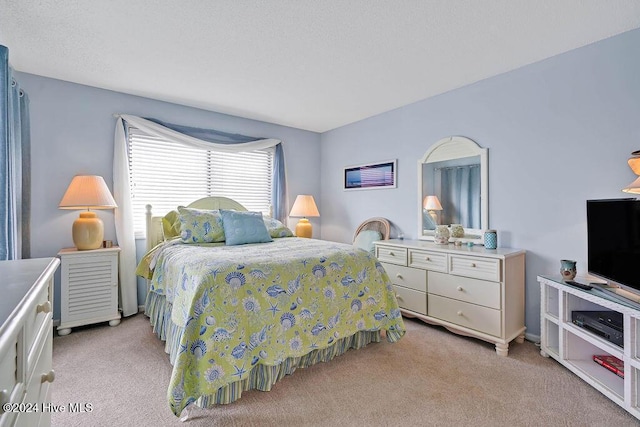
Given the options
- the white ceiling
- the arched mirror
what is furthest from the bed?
the white ceiling

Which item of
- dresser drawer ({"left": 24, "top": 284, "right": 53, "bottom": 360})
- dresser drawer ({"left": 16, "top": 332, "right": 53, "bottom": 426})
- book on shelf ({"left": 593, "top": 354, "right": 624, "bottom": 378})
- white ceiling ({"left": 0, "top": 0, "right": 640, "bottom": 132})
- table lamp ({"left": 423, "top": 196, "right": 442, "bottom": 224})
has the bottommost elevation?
book on shelf ({"left": 593, "top": 354, "right": 624, "bottom": 378})

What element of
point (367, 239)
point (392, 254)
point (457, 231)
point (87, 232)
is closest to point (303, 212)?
point (367, 239)

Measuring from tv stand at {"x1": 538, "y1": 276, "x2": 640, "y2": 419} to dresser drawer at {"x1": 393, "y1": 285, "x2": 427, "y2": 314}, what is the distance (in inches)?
36.7

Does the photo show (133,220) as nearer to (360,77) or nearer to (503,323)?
(360,77)

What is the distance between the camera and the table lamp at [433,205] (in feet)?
10.8

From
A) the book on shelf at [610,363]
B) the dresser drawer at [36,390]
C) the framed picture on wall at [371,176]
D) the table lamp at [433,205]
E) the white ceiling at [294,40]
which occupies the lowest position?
the book on shelf at [610,363]

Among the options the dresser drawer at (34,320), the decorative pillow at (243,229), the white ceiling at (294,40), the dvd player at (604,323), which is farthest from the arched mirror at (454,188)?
the dresser drawer at (34,320)

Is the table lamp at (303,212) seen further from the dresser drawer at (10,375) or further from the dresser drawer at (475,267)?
the dresser drawer at (10,375)

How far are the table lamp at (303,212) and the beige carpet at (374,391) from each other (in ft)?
6.57

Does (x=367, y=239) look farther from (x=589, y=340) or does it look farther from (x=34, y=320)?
(x=34, y=320)

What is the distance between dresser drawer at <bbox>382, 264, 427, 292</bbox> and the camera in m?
2.91

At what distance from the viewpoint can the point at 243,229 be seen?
117 inches

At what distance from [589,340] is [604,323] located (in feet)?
0.48

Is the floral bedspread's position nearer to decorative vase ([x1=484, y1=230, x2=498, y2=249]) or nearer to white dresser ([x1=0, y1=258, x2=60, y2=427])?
white dresser ([x1=0, y1=258, x2=60, y2=427])
